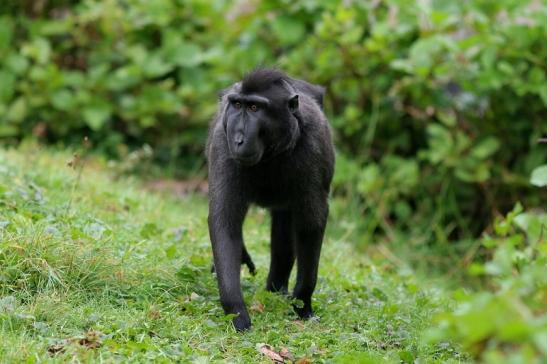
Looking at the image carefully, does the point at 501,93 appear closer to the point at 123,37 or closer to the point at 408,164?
the point at 408,164

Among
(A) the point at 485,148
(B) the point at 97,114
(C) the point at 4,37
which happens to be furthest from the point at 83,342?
(C) the point at 4,37

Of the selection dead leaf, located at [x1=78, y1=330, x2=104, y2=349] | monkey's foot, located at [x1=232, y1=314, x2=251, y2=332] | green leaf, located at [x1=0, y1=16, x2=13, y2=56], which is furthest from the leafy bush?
green leaf, located at [x1=0, y1=16, x2=13, y2=56]

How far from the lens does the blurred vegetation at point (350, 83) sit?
8906mm

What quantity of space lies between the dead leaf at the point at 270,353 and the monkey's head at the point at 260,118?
103 cm

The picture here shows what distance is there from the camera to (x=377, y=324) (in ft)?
17.1

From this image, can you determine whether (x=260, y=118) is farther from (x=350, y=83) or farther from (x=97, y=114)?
(x=97, y=114)

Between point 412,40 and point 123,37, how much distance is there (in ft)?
11.6

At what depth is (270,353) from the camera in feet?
14.8

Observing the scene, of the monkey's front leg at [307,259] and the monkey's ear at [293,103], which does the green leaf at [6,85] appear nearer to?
the monkey's front leg at [307,259]

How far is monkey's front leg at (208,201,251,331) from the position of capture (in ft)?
16.2

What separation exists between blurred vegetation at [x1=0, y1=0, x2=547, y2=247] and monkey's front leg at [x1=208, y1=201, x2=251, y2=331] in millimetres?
A: 4172

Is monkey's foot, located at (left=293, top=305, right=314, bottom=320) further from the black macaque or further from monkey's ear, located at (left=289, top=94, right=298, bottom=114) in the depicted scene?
monkey's ear, located at (left=289, top=94, right=298, bottom=114)

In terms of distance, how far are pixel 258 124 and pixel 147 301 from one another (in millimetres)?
1198

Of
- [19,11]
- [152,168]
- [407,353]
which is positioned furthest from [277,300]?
[19,11]
